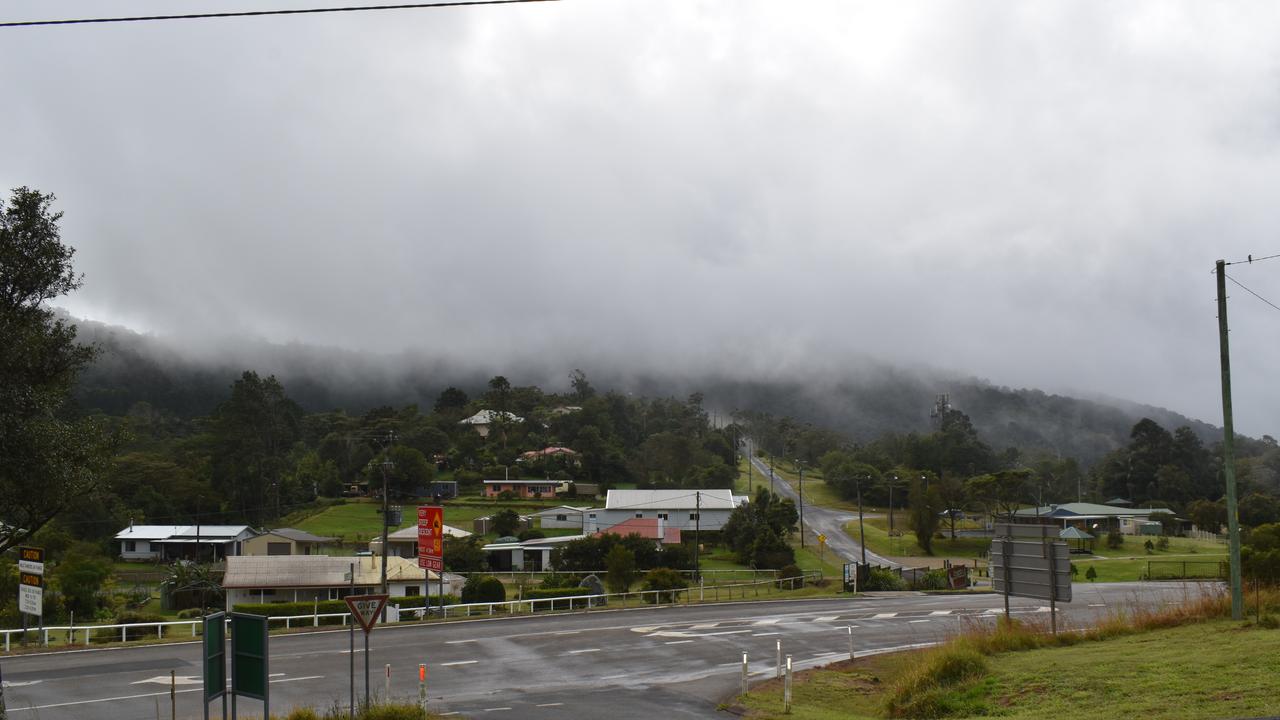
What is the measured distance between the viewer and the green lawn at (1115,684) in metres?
13.3

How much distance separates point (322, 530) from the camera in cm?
9419

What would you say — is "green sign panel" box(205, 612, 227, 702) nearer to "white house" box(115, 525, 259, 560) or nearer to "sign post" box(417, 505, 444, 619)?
"sign post" box(417, 505, 444, 619)

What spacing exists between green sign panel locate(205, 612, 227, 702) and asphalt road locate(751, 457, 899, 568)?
59429 millimetres

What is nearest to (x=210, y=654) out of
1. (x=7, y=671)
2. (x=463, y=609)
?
(x=7, y=671)

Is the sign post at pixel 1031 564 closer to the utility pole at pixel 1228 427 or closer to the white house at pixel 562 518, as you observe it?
the utility pole at pixel 1228 427

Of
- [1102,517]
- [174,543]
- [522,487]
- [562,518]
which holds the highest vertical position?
[522,487]

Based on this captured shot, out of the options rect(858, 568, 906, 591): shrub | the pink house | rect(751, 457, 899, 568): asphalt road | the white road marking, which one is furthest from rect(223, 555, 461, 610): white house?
the pink house

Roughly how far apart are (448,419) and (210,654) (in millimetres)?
163208

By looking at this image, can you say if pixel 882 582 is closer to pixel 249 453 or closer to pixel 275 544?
pixel 275 544

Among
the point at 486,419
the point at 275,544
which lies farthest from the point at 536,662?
the point at 486,419

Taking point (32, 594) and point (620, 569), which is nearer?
point (32, 594)

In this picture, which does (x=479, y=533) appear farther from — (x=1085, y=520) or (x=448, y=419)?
(x=448, y=419)

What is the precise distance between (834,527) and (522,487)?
39.3 metres

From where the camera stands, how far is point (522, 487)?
12100cm
